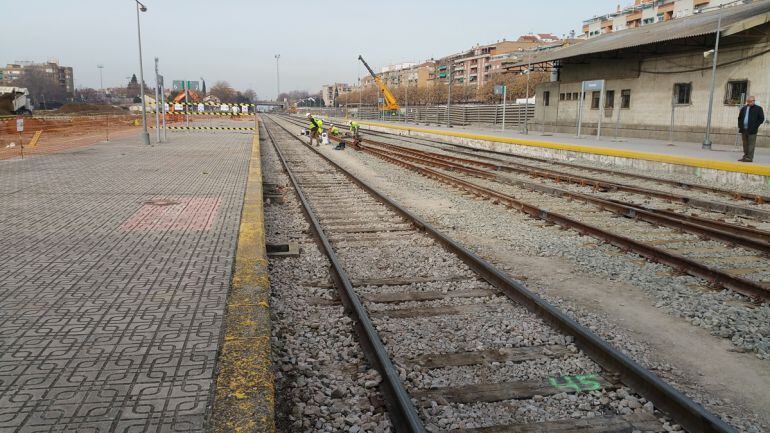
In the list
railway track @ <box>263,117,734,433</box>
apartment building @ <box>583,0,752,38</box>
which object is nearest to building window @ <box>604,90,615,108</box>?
railway track @ <box>263,117,734,433</box>

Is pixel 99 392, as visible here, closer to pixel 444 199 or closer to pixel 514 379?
pixel 514 379

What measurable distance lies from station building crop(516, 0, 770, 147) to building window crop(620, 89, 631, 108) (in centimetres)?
5

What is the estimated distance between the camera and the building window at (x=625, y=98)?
29.4 meters

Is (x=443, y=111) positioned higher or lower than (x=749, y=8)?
lower

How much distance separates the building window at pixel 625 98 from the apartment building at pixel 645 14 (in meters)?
50.3

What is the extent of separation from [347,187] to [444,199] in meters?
2.85

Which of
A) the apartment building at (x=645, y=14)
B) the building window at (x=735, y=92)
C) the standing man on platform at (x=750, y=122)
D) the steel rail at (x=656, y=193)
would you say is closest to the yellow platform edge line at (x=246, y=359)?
the steel rail at (x=656, y=193)

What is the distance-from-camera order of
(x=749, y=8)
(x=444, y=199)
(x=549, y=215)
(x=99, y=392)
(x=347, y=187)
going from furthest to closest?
(x=749, y=8) → (x=347, y=187) → (x=444, y=199) → (x=549, y=215) → (x=99, y=392)

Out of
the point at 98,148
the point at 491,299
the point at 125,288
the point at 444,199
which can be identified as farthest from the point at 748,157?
the point at 98,148

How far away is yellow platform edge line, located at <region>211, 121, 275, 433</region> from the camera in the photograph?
2945mm

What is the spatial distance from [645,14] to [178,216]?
9862 centimetres

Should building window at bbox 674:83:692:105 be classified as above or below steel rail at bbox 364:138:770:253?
above

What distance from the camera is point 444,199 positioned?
39.5 feet

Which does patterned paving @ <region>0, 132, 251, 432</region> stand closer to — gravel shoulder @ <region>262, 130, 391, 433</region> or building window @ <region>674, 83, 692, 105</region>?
gravel shoulder @ <region>262, 130, 391, 433</region>
